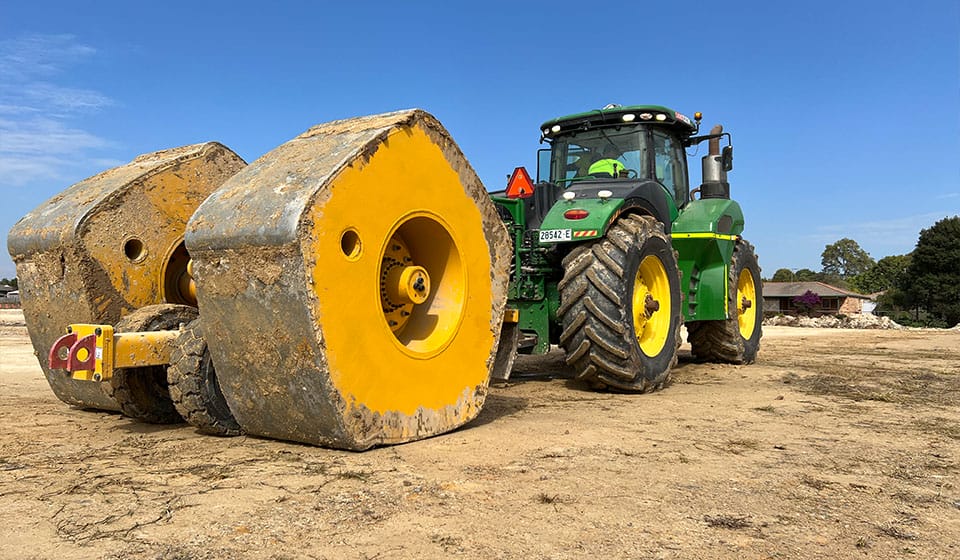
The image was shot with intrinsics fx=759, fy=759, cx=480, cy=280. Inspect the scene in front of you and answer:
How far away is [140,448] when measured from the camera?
3607 millimetres

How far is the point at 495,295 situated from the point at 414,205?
902 millimetres

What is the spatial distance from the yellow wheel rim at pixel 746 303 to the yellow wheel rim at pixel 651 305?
2656 millimetres

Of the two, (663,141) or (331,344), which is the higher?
(663,141)

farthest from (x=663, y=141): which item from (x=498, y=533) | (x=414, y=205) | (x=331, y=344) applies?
(x=498, y=533)

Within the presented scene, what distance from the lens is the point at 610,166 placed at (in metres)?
7.17

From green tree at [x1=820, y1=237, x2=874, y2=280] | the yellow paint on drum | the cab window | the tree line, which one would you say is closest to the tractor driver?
the cab window

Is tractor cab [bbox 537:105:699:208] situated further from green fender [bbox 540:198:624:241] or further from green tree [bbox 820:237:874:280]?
green tree [bbox 820:237:874:280]

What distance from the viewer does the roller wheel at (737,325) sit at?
8086mm

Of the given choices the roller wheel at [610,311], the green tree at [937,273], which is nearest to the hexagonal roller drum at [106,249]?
the roller wheel at [610,311]

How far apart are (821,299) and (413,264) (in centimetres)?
4376

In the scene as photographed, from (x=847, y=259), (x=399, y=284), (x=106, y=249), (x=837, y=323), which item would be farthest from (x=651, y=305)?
(x=847, y=259)

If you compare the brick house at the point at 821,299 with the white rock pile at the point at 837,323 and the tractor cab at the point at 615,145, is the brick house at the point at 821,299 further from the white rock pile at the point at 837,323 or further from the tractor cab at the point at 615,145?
the tractor cab at the point at 615,145

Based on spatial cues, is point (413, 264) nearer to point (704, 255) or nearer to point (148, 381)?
point (148, 381)

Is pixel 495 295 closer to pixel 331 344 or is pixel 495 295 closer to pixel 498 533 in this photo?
pixel 331 344
